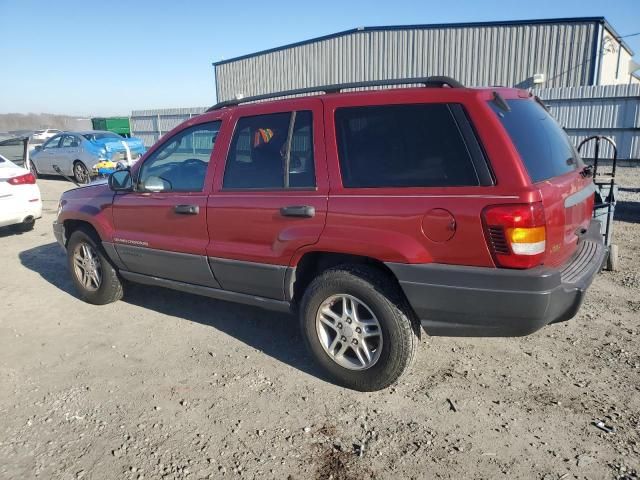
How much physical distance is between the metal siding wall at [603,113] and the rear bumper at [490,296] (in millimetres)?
15209

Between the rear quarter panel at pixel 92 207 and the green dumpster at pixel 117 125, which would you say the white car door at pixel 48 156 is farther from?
the green dumpster at pixel 117 125

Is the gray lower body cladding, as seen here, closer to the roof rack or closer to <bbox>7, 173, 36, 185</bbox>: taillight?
the roof rack

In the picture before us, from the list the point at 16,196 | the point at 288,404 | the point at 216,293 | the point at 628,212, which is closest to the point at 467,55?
the point at 628,212

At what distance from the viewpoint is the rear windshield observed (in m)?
2.72

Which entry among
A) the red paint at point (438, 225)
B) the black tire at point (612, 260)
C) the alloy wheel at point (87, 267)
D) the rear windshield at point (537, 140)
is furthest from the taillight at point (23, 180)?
the black tire at point (612, 260)

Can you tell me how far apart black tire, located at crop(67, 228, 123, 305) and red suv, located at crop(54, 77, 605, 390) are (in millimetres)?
999

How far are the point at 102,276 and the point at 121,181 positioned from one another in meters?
1.04

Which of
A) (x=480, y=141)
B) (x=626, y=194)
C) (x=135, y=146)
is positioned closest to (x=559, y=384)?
(x=480, y=141)

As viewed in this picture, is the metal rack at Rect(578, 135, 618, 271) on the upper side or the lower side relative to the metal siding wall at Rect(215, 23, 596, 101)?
lower

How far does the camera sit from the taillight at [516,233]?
8.18 ft

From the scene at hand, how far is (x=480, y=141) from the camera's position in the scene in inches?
103

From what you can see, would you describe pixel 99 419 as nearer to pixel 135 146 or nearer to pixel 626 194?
pixel 626 194

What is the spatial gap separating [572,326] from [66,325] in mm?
4452

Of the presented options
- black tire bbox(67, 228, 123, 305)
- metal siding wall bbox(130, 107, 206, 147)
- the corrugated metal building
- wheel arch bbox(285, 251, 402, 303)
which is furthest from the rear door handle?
metal siding wall bbox(130, 107, 206, 147)
